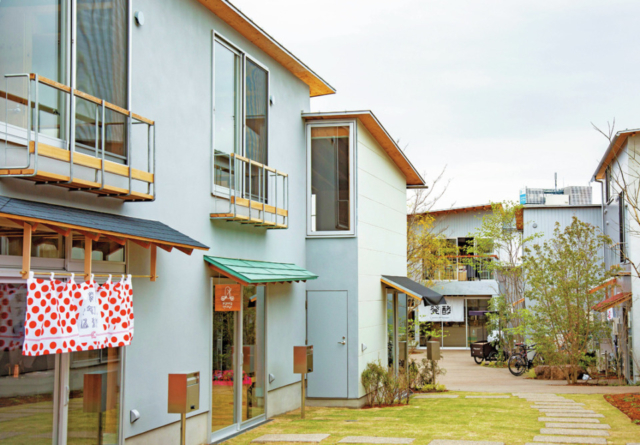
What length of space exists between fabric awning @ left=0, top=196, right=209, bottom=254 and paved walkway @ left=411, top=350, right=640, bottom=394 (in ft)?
40.1

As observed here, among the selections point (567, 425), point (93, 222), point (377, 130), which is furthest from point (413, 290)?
point (93, 222)

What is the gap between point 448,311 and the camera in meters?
37.7

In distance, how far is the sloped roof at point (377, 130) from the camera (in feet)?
46.0

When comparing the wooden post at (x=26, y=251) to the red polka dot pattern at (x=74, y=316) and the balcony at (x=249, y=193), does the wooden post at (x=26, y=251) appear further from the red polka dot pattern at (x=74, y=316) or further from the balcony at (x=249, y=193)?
the balcony at (x=249, y=193)

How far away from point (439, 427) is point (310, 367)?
2.71m

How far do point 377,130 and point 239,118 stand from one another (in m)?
4.68

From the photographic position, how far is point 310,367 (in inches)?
478

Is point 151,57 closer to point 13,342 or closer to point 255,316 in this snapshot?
point 13,342

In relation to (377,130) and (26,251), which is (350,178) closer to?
(377,130)

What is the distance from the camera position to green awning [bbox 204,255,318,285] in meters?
9.82

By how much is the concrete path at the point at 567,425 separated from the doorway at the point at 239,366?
4.53 meters

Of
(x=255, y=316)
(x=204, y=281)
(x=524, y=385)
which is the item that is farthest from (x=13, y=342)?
(x=524, y=385)

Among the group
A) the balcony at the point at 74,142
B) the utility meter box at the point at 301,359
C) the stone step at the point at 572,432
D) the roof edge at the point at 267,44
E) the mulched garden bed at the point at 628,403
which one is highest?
the roof edge at the point at 267,44

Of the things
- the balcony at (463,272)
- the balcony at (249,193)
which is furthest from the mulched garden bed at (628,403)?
the balcony at (463,272)
